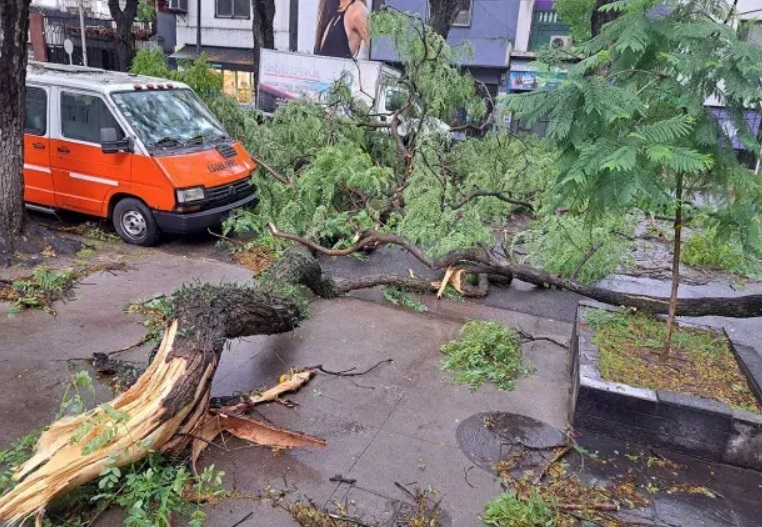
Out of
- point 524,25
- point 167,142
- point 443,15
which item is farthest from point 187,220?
point 524,25

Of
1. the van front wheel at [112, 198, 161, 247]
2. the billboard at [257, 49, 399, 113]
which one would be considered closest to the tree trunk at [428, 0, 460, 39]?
the billboard at [257, 49, 399, 113]

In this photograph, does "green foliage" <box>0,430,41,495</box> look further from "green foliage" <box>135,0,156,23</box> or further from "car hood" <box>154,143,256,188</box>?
"green foliage" <box>135,0,156,23</box>

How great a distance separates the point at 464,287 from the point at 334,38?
2070 centimetres

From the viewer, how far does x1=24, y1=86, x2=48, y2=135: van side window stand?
8.08 m

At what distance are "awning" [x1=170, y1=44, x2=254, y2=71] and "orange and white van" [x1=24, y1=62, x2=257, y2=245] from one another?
1911cm

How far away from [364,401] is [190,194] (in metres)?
4.63

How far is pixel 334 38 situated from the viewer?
981 inches

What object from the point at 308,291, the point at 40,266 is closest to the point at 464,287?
the point at 308,291

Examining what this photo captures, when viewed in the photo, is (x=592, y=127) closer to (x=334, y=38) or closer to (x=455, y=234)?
(x=455, y=234)

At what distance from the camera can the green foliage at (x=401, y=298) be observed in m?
6.59

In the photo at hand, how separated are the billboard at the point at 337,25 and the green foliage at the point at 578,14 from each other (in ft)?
38.0

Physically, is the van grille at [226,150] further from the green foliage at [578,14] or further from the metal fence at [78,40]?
the metal fence at [78,40]

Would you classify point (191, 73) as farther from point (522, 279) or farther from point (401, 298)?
point (522, 279)

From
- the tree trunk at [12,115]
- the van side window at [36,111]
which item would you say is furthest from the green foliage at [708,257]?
the van side window at [36,111]
